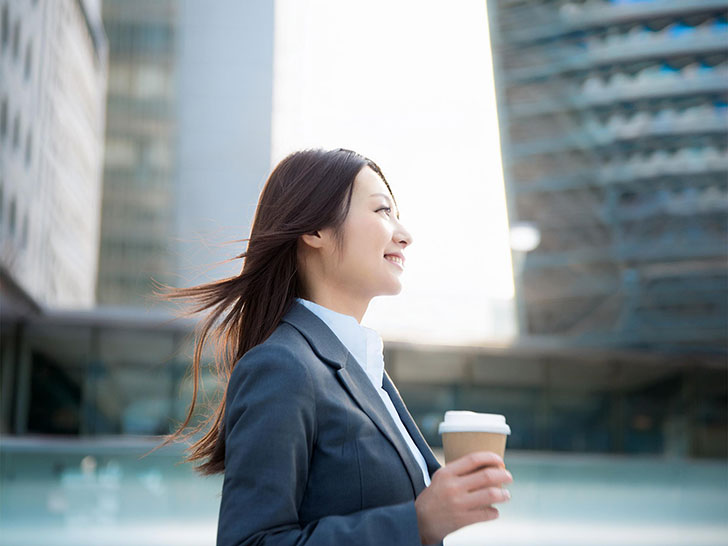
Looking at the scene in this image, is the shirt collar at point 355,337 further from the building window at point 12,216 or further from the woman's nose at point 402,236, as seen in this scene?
the building window at point 12,216

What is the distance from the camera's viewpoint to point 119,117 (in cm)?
3884

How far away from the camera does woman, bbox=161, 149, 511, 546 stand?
1223mm

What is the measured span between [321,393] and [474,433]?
0.24 metres

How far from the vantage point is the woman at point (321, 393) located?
1.22 meters

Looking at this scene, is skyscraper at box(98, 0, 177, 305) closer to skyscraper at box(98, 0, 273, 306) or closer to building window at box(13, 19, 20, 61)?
skyscraper at box(98, 0, 273, 306)

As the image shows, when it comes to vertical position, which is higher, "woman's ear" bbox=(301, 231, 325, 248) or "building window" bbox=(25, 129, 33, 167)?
"building window" bbox=(25, 129, 33, 167)

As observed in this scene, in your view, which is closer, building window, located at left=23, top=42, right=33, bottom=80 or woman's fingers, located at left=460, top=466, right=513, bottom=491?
woman's fingers, located at left=460, top=466, right=513, bottom=491

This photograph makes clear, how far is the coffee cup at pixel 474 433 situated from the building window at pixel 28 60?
27.2 m

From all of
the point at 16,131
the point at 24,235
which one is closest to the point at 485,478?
the point at 16,131

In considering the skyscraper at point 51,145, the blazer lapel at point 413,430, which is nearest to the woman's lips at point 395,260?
the blazer lapel at point 413,430

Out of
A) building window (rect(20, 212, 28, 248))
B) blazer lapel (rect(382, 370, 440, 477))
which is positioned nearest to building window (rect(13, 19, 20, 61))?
building window (rect(20, 212, 28, 248))

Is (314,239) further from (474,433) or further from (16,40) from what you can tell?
(16,40)

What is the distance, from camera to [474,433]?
4.10ft

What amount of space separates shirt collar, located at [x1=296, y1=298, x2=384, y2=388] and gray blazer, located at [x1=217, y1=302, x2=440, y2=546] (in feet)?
0.28
